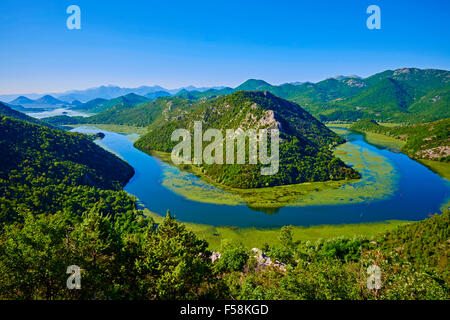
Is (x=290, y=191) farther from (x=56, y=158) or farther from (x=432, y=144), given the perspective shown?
(x=432, y=144)

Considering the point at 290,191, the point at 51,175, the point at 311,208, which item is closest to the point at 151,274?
the point at 311,208

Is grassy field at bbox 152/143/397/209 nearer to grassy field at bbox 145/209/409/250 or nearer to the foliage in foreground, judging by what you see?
grassy field at bbox 145/209/409/250

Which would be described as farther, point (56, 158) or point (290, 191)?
point (290, 191)

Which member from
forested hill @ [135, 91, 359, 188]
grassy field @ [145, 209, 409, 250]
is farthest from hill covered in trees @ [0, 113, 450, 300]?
forested hill @ [135, 91, 359, 188]

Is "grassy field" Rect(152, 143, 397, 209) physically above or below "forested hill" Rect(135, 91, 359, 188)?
below

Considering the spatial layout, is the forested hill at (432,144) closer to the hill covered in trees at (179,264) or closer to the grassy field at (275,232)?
the grassy field at (275,232)

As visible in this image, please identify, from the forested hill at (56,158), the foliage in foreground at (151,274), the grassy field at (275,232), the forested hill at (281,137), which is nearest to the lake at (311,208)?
the grassy field at (275,232)
